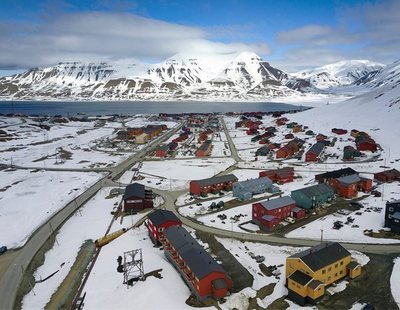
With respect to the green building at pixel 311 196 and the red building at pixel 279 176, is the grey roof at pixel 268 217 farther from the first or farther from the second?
the red building at pixel 279 176

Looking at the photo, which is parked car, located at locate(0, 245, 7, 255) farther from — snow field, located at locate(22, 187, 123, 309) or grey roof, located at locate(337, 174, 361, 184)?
grey roof, located at locate(337, 174, 361, 184)

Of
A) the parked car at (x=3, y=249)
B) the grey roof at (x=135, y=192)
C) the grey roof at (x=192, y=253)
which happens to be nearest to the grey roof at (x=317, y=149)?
the grey roof at (x=135, y=192)

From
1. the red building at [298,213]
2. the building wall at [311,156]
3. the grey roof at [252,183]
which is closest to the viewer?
the red building at [298,213]

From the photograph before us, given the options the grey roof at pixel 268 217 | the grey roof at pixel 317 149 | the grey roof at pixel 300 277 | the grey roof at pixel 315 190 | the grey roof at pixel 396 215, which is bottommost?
the grey roof at pixel 300 277

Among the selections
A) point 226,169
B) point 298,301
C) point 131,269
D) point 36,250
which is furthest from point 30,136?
point 298,301

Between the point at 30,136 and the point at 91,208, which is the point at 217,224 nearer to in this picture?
the point at 91,208

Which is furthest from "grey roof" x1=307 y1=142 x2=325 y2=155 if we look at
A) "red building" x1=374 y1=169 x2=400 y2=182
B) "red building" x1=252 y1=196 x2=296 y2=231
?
"red building" x1=252 y1=196 x2=296 y2=231
